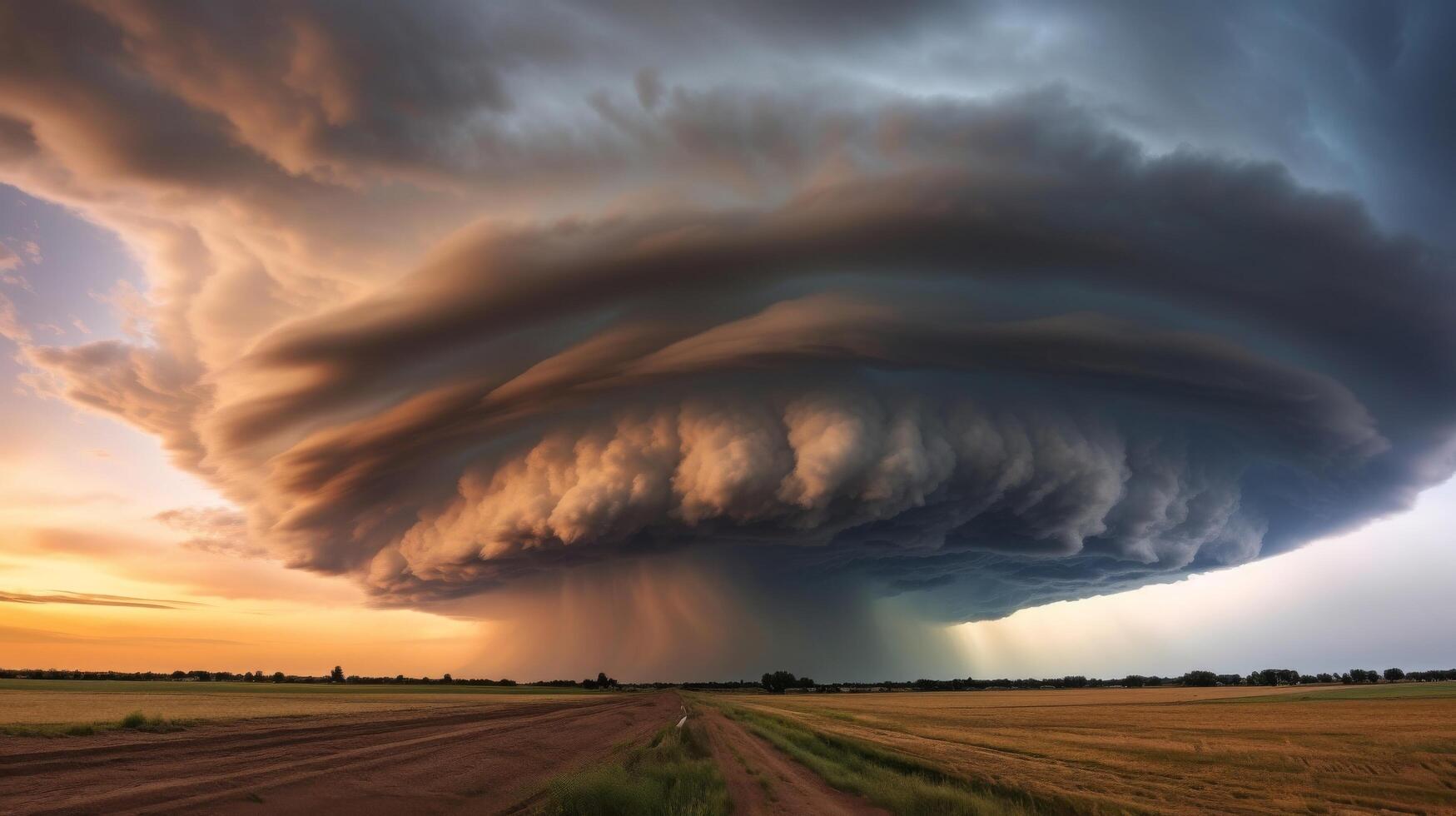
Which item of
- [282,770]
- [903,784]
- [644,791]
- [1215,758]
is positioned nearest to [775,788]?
[903,784]

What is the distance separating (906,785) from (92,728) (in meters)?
32.6

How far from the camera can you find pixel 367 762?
87.8 feet

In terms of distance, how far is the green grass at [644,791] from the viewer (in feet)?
63.5

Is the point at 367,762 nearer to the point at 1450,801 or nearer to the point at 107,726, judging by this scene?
the point at 107,726

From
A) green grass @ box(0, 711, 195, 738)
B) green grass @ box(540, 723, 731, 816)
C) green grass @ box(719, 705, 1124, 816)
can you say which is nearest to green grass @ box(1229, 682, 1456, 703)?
green grass @ box(719, 705, 1124, 816)

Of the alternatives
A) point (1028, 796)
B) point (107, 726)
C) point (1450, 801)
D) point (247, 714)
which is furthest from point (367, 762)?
point (1450, 801)

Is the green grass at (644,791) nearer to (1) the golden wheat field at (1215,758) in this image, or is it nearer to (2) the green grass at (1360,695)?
(1) the golden wheat field at (1215,758)

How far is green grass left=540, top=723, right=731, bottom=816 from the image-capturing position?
19359mm

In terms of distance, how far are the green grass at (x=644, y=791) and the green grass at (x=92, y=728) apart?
20.9 m

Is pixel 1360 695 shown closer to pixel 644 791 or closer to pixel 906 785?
pixel 906 785

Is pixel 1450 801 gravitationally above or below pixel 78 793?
below

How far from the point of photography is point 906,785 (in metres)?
25.8

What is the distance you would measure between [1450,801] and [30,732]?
51106mm

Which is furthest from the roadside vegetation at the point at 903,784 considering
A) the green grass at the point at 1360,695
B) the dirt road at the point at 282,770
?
the green grass at the point at 1360,695
